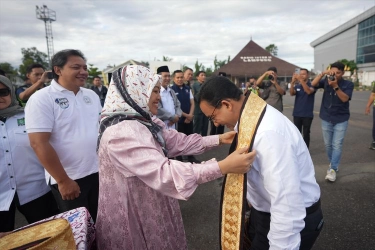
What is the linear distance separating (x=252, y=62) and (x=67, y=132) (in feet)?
106

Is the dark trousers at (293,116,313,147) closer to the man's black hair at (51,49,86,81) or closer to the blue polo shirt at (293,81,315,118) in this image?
the blue polo shirt at (293,81,315,118)

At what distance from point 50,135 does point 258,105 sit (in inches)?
66.8

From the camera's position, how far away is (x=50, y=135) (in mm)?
2080

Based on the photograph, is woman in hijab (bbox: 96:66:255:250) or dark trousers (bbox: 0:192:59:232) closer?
woman in hijab (bbox: 96:66:255:250)

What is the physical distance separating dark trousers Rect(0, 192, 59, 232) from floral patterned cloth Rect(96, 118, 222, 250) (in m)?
0.91

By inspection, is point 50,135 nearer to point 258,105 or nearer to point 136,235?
point 136,235

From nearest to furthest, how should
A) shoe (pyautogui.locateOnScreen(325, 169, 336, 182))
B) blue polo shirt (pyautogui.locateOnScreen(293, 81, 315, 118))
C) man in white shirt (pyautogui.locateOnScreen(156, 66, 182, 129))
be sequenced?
shoe (pyautogui.locateOnScreen(325, 169, 336, 182)) → man in white shirt (pyautogui.locateOnScreen(156, 66, 182, 129)) → blue polo shirt (pyautogui.locateOnScreen(293, 81, 315, 118))

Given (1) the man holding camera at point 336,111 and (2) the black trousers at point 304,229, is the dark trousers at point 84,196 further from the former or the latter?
(1) the man holding camera at point 336,111

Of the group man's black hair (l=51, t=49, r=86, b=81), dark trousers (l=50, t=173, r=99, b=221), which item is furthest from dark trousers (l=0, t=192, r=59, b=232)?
man's black hair (l=51, t=49, r=86, b=81)

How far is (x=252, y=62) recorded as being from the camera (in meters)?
32.1

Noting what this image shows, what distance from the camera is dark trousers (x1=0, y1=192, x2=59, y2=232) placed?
2.06 meters

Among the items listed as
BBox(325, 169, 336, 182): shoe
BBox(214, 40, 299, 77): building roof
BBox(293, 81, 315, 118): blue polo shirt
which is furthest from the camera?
BBox(214, 40, 299, 77): building roof

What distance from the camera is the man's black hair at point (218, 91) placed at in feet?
4.59

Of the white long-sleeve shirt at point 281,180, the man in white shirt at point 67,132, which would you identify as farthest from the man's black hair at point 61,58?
the white long-sleeve shirt at point 281,180
